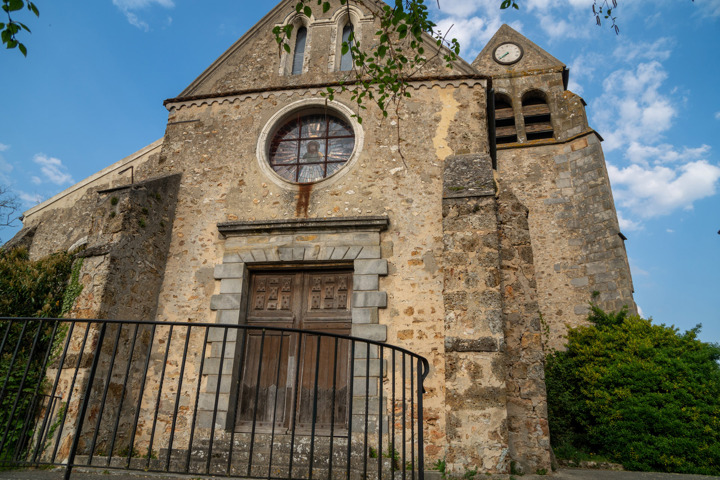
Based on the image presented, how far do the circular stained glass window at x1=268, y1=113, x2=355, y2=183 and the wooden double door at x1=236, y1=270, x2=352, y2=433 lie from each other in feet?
5.47

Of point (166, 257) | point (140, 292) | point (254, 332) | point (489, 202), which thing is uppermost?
point (489, 202)

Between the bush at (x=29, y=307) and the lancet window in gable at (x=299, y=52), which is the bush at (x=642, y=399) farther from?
the bush at (x=29, y=307)

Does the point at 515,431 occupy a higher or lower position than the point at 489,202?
lower

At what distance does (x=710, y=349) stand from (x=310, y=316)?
639 cm

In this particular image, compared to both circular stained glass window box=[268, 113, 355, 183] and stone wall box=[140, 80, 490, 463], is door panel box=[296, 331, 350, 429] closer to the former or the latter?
stone wall box=[140, 80, 490, 463]

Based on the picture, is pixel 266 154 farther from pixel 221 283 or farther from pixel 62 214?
pixel 62 214

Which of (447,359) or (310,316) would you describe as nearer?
(447,359)

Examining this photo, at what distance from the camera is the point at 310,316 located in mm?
6465

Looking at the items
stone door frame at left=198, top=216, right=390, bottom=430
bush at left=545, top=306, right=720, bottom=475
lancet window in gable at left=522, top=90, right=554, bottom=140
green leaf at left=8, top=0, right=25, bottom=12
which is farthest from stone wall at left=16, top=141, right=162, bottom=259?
lancet window in gable at left=522, top=90, right=554, bottom=140

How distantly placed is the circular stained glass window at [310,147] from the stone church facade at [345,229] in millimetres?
24

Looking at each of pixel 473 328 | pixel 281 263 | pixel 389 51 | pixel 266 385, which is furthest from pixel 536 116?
pixel 266 385

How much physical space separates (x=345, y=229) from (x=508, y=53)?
13.9m

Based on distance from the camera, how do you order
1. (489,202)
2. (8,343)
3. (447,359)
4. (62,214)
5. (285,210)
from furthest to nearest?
1. (62,214)
2. (285,210)
3. (8,343)
4. (489,202)
5. (447,359)

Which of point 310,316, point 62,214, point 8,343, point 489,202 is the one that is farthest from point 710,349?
point 62,214
